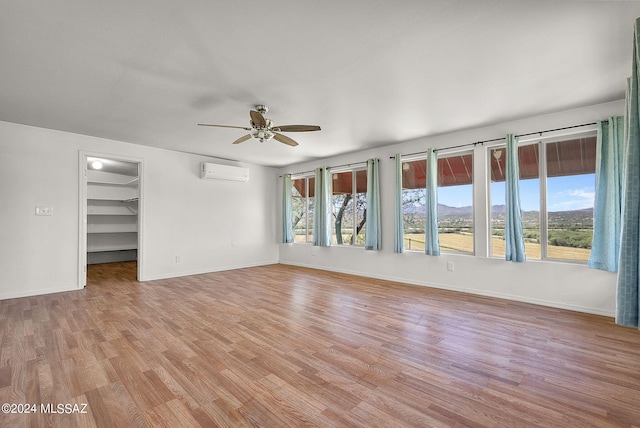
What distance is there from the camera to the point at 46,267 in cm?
418

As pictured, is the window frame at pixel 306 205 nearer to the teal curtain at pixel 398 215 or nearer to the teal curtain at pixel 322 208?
the teal curtain at pixel 322 208

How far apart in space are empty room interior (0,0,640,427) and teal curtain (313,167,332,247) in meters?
0.06

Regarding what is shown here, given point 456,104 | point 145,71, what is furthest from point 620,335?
point 145,71

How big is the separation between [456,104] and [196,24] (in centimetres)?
291

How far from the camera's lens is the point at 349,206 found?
605 centimetres

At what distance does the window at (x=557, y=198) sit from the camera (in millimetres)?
3543

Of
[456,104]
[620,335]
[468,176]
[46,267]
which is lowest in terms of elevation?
[620,335]

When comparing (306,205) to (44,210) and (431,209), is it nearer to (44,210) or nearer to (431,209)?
(431,209)

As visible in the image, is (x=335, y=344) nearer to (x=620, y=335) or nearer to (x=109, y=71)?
(x=620, y=335)

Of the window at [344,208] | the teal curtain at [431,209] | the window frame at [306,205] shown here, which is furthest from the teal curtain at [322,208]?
the teal curtain at [431,209]

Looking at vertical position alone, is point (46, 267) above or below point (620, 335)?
above

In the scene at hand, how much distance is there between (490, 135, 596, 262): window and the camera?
3.54m

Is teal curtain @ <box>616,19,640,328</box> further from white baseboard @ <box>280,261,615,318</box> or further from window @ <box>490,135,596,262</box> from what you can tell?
window @ <box>490,135,596,262</box>

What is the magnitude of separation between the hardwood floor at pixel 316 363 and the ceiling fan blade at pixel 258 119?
88.7 inches
